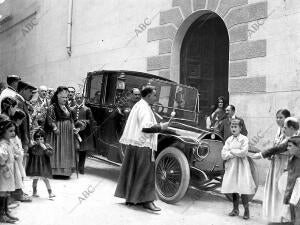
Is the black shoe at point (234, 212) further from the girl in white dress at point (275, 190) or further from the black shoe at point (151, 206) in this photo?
the black shoe at point (151, 206)

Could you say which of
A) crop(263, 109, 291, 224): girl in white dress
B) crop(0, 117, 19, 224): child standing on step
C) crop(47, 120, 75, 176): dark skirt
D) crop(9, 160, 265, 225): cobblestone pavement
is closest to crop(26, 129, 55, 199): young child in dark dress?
crop(9, 160, 265, 225): cobblestone pavement

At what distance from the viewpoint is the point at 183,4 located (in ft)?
33.5

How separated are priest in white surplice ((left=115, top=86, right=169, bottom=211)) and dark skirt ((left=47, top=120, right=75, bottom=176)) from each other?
179cm

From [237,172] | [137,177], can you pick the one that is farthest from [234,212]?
[137,177]

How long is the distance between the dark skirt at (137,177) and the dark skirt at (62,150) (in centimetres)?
179

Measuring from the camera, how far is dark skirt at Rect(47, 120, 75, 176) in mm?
7309

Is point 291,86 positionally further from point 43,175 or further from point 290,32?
point 43,175

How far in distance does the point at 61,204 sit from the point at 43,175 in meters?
0.49

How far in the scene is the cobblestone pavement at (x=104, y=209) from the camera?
5.16 meters

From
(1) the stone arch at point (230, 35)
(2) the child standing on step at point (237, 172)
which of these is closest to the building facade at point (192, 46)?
(1) the stone arch at point (230, 35)

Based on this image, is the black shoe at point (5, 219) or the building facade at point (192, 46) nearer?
the black shoe at point (5, 219)

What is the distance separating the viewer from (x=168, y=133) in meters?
6.65

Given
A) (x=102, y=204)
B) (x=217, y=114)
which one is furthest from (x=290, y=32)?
(x=102, y=204)

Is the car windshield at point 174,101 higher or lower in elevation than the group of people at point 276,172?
higher
